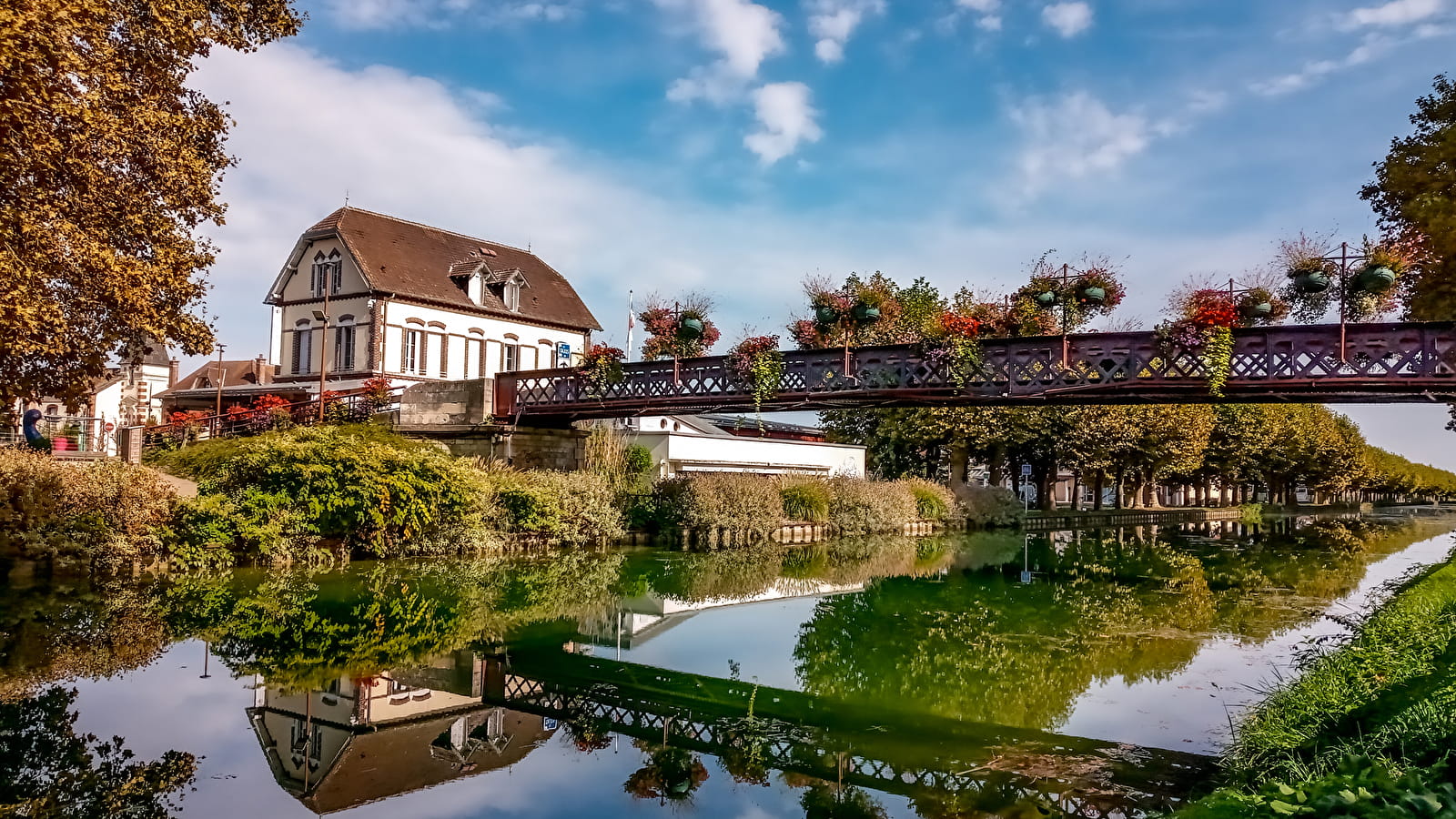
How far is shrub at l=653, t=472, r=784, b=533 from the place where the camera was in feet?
88.1

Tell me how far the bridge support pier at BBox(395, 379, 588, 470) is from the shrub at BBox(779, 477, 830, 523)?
23.1ft

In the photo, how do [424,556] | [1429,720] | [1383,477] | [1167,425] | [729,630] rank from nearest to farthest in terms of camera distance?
1. [1429,720]
2. [729,630]
3. [424,556]
4. [1167,425]
5. [1383,477]

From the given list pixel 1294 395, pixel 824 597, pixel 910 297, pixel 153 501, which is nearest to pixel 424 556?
pixel 153 501

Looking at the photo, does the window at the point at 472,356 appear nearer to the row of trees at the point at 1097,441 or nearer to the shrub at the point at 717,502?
the shrub at the point at 717,502

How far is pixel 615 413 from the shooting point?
24.3m

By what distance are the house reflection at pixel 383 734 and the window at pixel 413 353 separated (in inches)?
1114

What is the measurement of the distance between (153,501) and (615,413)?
401 inches

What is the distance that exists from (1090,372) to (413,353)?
27010 mm

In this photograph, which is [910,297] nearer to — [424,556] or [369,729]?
[424,556]

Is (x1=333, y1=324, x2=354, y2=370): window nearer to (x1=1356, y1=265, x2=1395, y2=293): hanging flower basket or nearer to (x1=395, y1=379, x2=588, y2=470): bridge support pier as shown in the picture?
(x1=395, y1=379, x2=588, y2=470): bridge support pier

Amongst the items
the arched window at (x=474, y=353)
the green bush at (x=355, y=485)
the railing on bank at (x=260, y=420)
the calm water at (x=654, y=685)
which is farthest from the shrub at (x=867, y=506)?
the arched window at (x=474, y=353)

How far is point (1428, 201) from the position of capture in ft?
51.6

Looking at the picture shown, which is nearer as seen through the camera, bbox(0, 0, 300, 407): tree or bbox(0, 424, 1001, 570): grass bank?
bbox(0, 0, 300, 407): tree

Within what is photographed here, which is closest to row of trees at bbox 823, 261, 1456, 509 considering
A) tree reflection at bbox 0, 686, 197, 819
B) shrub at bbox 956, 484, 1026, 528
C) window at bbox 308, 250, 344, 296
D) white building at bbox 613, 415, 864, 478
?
shrub at bbox 956, 484, 1026, 528
